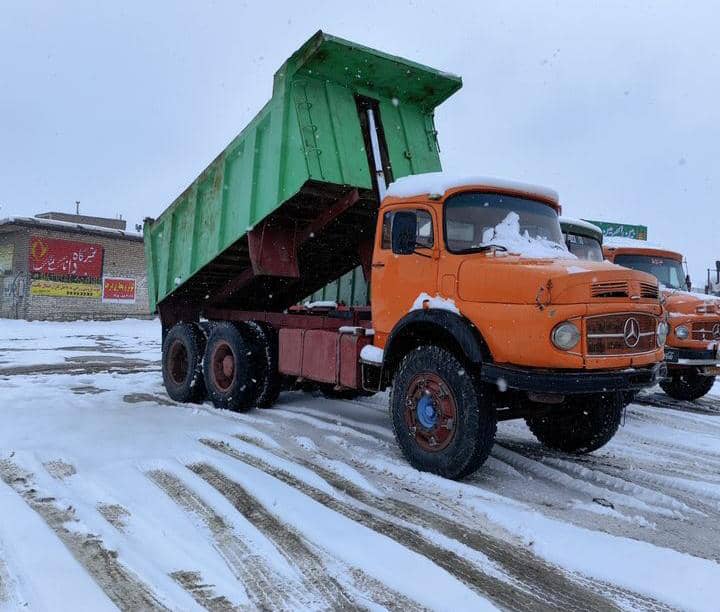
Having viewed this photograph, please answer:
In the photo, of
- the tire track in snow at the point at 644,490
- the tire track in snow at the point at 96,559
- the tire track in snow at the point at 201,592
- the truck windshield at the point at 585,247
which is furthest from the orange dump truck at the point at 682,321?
the tire track in snow at the point at 96,559

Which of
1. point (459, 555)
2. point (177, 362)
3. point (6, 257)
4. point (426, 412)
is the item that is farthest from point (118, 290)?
point (459, 555)

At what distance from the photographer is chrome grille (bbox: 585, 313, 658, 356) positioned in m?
4.02

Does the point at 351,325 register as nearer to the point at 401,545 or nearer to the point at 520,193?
the point at 520,193

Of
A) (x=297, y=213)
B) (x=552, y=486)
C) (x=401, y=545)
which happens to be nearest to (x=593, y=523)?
(x=552, y=486)

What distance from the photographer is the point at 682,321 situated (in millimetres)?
8227

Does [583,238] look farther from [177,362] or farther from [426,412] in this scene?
[177,362]

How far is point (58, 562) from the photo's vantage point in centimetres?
296

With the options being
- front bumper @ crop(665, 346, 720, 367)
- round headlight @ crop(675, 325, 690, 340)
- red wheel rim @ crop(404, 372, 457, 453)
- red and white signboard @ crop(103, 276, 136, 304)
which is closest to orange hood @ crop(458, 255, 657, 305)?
red wheel rim @ crop(404, 372, 457, 453)

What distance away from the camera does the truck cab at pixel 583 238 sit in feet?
21.6

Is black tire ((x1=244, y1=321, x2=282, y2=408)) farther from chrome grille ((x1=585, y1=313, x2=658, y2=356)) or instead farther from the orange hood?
chrome grille ((x1=585, y1=313, x2=658, y2=356))

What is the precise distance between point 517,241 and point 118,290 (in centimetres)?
2581

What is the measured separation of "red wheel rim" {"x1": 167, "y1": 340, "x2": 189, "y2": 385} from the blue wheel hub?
4.73 meters

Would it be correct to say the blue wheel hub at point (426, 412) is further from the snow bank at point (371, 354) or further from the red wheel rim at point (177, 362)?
the red wheel rim at point (177, 362)

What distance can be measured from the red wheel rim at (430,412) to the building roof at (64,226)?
23.9 meters
